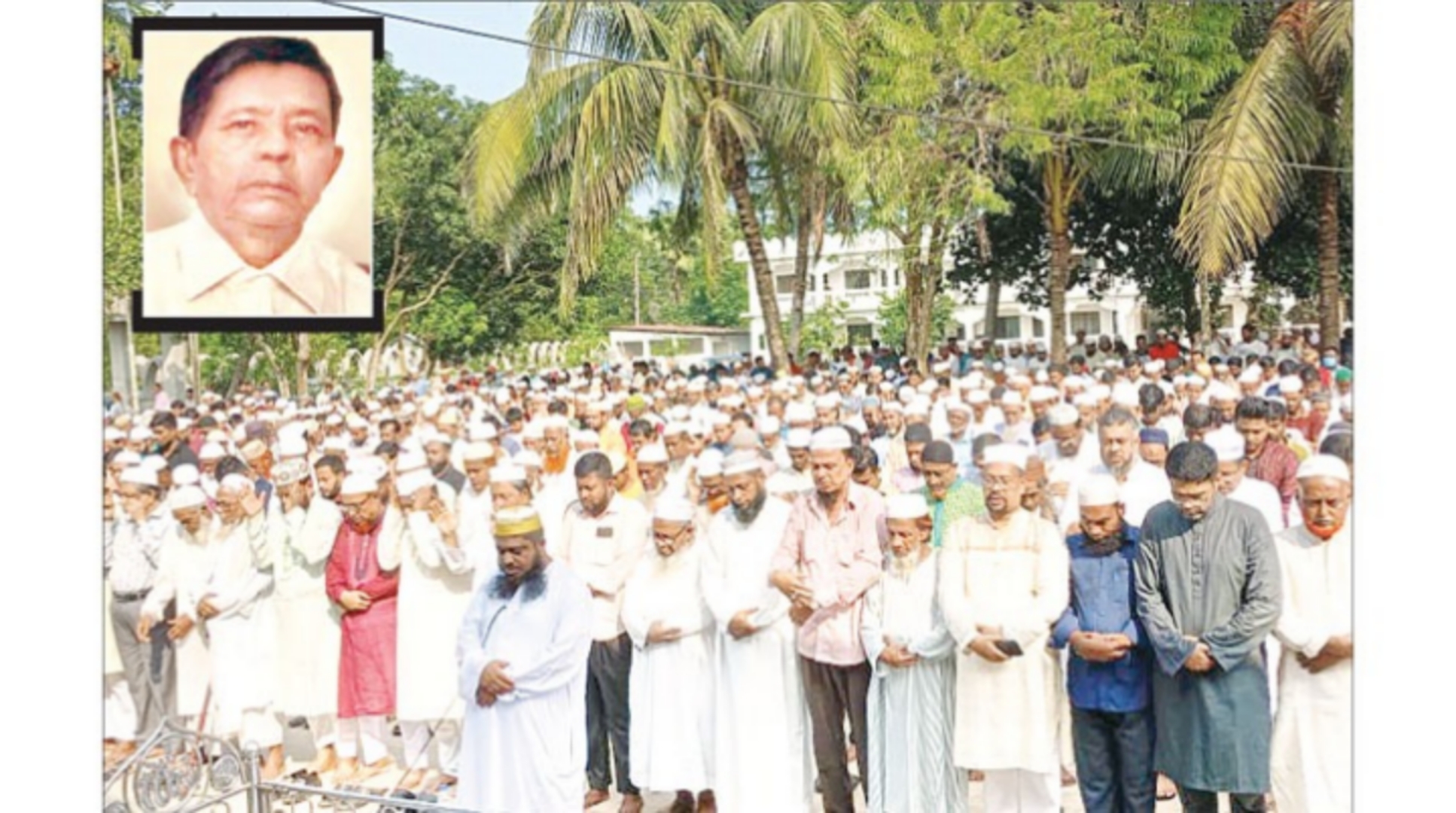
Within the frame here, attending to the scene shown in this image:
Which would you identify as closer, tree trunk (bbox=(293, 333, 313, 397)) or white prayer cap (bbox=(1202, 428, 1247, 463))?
white prayer cap (bbox=(1202, 428, 1247, 463))

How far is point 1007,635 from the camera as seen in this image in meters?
4.05

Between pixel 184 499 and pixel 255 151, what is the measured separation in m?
1.09

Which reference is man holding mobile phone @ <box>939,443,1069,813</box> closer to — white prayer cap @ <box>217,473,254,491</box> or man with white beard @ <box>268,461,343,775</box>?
man with white beard @ <box>268,461,343,775</box>

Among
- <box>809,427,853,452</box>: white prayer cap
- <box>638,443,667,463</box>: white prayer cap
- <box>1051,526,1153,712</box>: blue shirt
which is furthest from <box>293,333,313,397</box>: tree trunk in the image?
<box>1051,526,1153,712</box>: blue shirt

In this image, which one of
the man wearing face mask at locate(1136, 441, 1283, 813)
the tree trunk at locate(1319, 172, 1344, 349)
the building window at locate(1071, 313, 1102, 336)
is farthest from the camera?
the building window at locate(1071, 313, 1102, 336)

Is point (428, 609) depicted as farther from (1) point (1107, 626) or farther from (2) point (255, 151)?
(1) point (1107, 626)

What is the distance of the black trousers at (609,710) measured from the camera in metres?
4.66

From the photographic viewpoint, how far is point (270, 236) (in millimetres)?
4750

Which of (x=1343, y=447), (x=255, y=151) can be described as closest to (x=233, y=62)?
(x=255, y=151)

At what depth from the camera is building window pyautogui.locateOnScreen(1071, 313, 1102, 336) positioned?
177 inches

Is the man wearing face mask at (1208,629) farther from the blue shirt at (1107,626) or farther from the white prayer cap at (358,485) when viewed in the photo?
the white prayer cap at (358,485)

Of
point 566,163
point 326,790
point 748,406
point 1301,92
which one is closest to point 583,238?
point 566,163

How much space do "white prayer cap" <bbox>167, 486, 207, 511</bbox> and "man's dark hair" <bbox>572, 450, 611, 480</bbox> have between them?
4.13ft

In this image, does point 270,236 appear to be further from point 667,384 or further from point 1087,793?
point 1087,793
